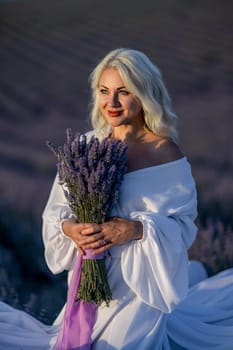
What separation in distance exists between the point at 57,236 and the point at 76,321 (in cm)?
34

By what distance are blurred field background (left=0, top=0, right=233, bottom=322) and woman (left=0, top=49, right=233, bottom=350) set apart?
175 cm

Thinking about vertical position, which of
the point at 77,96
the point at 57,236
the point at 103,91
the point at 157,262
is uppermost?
the point at 103,91

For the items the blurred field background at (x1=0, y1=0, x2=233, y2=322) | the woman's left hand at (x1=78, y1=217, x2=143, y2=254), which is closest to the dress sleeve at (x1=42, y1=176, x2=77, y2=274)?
the woman's left hand at (x1=78, y1=217, x2=143, y2=254)

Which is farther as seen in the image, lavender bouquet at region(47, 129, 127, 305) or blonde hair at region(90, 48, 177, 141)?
blonde hair at region(90, 48, 177, 141)

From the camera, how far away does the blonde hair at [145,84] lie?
2.80 m

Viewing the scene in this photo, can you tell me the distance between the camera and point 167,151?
294cm

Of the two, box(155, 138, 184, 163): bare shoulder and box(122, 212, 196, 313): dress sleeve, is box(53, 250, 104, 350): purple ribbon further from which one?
box(155, 138, 184, 163): bare shoulder

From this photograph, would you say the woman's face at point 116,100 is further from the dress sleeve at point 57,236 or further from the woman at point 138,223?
the dress sleeve at point 57,236

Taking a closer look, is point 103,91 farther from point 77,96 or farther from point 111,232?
point 77,96

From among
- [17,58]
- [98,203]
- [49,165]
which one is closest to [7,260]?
[49,165]

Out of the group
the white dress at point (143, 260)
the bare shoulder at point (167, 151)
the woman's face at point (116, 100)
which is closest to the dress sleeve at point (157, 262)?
the white dress at point (143, 260)

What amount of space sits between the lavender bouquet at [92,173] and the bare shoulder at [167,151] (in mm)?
253

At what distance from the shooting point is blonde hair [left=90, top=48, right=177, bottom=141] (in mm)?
2805

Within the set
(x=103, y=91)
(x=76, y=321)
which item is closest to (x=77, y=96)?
(x=103, y=91)
